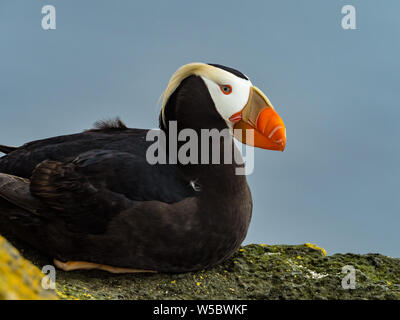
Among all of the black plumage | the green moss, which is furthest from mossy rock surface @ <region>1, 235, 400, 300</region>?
the black plumage

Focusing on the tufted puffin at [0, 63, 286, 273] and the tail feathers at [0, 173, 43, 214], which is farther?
the tail feathers at [0, 173, 43, 214]

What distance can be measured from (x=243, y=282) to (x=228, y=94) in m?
1.25

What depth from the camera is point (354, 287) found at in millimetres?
3184

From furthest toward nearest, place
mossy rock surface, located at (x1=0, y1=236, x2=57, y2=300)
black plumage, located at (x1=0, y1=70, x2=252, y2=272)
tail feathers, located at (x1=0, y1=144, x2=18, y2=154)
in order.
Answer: tail feathers, located at (x1=0, y1=144, x2=18, y2=154)
black plumage, located at (x1=0, y1=70, x2=252, y2=272)
mossy rock surface, located at (x1=0, y1=236, x2=57, y2=300)

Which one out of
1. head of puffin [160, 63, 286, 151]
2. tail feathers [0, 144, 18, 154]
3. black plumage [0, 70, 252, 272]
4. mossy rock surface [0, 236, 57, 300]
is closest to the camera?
mossy rock surface [0, 236, 57, 300]

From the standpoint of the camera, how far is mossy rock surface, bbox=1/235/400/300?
292 centimetres

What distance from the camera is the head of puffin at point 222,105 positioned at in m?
3.01

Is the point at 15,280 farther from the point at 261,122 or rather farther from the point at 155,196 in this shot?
the point at 261,122

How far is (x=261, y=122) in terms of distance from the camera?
301 cm

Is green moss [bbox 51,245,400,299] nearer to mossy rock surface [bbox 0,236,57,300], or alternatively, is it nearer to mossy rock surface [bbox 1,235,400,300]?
mossy rock surface [bbox 1,235,400,300]

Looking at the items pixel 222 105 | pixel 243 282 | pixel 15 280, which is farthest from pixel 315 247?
pixel 15 280

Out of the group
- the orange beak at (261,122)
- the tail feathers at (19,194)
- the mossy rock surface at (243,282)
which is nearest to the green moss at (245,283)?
the mossy rock surface at (243,282)
